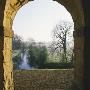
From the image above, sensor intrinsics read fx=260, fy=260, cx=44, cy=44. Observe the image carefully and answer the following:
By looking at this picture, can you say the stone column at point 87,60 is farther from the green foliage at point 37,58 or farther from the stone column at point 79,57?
the green foliage at point 37,58

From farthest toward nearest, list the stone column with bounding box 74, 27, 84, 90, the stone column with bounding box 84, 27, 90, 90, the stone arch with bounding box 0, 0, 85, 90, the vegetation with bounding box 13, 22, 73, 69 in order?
1. the vegetation with bounding box 13, 22, 73, 69
2. the stone column with bounding box 74, 27, 84, 90
3. the stone arch with bounding box 0, 0, 85, 90
4. the stone column with bounding box 84, 27, 90, 90

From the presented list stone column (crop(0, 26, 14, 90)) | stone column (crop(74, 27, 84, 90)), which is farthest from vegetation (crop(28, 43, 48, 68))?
stone column (crop(0, 26, 14, 90))

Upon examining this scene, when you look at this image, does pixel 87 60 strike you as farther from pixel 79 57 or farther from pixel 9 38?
pixel 9 38

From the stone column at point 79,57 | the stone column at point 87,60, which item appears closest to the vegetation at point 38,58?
the stone column at point 79,57

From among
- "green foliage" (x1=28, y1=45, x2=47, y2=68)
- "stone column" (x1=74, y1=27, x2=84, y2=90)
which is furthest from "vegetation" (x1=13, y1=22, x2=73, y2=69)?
"stone column" (x1=74, y1=27, x2=84, y2=90)

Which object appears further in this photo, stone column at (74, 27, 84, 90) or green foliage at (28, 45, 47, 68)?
green foliage at (28, 45, 47, 68)

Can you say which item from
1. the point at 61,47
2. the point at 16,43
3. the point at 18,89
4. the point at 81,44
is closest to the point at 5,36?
the point at 81,44

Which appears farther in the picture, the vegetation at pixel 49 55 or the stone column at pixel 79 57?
the vegetation at pixel 49 55

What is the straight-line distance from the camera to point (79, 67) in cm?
961

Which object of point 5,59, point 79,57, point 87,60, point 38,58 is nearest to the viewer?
point 87,60

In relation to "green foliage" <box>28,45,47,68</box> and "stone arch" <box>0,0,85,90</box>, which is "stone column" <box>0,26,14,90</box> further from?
"green foliage" <box>28,45,47,68</box>

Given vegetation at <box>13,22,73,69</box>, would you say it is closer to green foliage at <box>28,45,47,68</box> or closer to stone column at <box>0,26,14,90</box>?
green foliage at <box>28,45,47,68</box>

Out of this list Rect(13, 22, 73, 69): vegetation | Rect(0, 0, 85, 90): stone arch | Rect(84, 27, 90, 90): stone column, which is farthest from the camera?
Rect(13, 22, 73, 69): vegetation

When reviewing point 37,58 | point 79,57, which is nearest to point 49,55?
point 37,58
